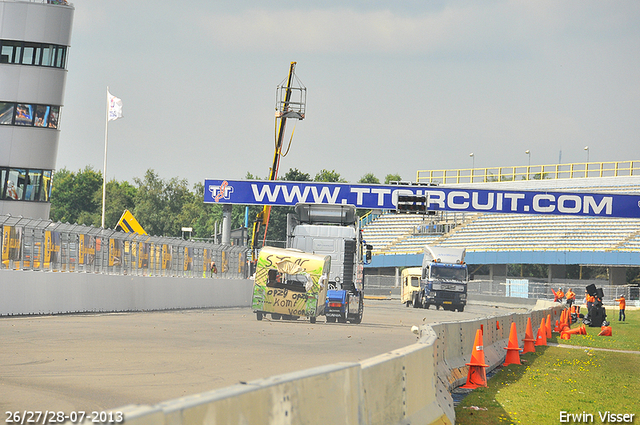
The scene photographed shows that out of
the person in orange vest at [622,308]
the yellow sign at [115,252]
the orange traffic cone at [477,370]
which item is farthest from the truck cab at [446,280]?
→ the orange traffic cone at [477,370]

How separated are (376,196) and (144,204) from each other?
8921 centimetres

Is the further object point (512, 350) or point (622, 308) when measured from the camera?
point (622, 308)

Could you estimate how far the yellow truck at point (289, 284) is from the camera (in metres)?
26.7

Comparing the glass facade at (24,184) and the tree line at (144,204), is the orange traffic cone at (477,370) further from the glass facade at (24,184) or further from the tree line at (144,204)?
the tree line at (144,204)

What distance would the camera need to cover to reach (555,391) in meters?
12.5

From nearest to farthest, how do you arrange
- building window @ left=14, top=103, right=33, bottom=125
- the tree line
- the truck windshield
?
1. building window @ left=14, top=103, right=33, bottom=125
2. the truck windshield
3. the tree line

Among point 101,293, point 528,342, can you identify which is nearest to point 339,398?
point 528,342

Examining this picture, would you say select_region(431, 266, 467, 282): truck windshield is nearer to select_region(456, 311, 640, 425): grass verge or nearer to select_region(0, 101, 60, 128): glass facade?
select_region(0, 101, 60, 128): glass facade

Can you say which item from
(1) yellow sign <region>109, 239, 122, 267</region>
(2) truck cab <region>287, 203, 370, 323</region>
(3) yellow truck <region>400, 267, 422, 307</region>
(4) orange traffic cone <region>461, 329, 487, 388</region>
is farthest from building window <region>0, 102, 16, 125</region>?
(4) orange traffic cone <region>461, 329, 487, 388</region>

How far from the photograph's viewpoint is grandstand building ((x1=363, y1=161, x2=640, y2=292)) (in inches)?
2648

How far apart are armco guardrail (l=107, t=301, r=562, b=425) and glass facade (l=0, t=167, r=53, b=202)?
33.7 m

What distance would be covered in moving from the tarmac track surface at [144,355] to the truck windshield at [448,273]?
25551mm

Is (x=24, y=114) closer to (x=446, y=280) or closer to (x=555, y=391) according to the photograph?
(x=446, y=280)

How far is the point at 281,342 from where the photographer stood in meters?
18.2
